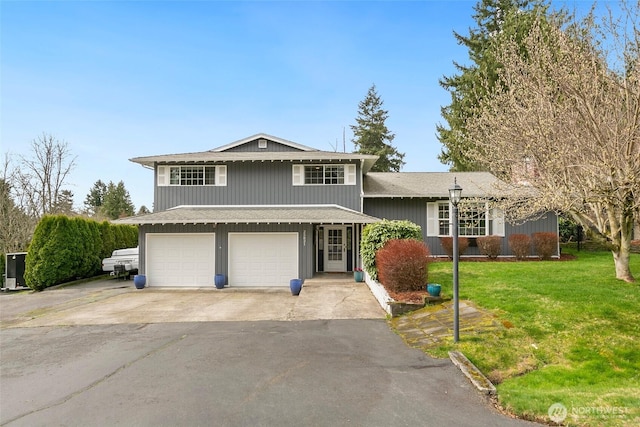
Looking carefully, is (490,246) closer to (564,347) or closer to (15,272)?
(564,347)

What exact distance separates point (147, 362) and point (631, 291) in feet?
35.9

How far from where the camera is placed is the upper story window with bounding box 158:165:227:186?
617 inches

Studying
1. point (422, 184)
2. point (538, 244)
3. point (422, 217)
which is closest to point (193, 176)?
point (422, 217)

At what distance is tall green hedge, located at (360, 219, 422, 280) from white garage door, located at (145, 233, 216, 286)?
6.85 m

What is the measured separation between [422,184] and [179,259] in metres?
12.3

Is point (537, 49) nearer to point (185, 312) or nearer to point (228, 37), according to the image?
point (228, 37)

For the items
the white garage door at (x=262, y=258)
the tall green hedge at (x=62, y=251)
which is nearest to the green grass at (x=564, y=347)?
the white garage door at (x=262, y=258)

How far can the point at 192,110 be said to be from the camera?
17.4 meters

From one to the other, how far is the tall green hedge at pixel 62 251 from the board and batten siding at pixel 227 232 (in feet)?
12.8

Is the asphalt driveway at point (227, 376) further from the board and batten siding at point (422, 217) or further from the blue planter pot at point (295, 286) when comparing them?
the board and batten siding at point (422, 217)

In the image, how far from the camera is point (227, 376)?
201 inches

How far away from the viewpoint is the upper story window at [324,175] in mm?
15500

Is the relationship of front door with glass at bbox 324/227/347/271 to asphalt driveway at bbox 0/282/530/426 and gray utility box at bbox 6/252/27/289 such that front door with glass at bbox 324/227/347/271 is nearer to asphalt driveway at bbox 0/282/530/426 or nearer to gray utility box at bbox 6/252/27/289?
asphalt driveway at bbox 0/282/530/426

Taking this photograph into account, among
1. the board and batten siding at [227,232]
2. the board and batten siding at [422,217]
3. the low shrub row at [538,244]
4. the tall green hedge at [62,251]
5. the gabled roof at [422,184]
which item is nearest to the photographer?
the board and batten siding at [227,232]
